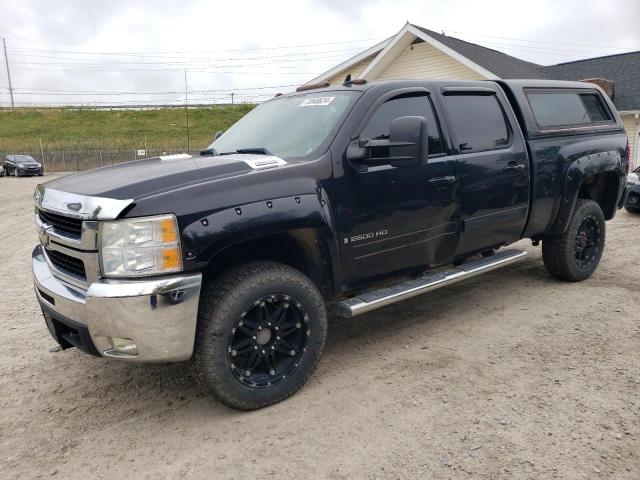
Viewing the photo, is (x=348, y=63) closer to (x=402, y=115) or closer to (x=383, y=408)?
(x=402, y=115)

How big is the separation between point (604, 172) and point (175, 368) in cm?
463

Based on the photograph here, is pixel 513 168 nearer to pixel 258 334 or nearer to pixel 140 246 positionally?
pixel 258 334

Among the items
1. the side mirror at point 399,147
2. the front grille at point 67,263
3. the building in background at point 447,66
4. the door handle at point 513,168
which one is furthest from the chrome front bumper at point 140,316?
the building in background at point 447,66

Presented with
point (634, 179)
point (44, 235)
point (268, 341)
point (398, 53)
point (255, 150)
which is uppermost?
point (398, 53)

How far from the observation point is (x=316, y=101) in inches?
156

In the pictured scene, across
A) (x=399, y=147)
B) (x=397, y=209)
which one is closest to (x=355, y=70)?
(x=397, y=209)

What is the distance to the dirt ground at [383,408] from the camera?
266 centimetres

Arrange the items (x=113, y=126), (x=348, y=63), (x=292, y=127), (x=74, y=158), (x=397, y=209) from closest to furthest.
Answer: (x=397, y=209)
(x=292, y=127)
(x=348, y=63)
(x=74, y=158)
(x=113, y=126)

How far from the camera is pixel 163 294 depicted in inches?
107

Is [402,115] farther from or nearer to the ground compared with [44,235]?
farther from the ground

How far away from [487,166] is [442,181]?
564 millimetres

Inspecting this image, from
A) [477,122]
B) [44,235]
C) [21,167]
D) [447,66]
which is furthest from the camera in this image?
[21,167]

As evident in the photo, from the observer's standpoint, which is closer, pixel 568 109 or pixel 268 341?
pixel 268 341

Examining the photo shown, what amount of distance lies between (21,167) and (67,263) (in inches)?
1386
